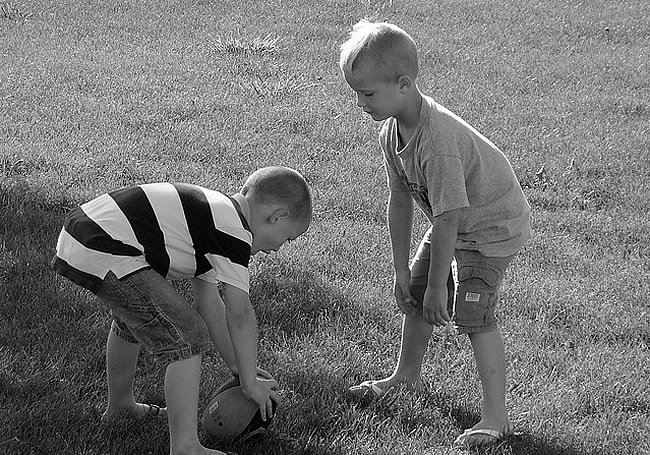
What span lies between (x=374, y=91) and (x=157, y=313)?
124 centimetres

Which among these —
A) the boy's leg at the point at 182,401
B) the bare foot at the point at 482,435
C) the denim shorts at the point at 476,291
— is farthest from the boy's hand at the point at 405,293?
the boy's leg at the point at 182,401

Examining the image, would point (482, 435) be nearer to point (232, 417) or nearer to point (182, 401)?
point (232, 417)

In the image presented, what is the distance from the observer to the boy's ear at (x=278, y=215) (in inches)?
138

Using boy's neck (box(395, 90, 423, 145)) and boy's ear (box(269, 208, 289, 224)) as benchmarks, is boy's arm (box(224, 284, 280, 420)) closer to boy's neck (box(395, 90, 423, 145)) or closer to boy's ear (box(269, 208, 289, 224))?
boy's ear (box(269, 208, 289, 224))

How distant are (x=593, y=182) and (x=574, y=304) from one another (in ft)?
7.73

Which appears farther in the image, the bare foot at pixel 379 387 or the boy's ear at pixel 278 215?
the bare foot at pixel 379 387

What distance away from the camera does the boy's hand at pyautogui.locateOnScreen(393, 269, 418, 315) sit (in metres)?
4.32

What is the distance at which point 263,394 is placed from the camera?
366cm

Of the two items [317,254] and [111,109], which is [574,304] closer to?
[317,254]

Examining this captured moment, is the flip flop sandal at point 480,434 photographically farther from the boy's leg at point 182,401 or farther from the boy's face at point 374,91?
the boy's face at point 374,91

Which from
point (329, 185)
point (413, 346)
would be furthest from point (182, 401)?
point (329, 185)

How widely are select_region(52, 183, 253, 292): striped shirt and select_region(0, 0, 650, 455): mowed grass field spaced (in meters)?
0.79

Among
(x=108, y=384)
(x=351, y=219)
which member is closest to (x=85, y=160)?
(x=351, y=219)

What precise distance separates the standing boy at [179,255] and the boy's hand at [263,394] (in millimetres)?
17
